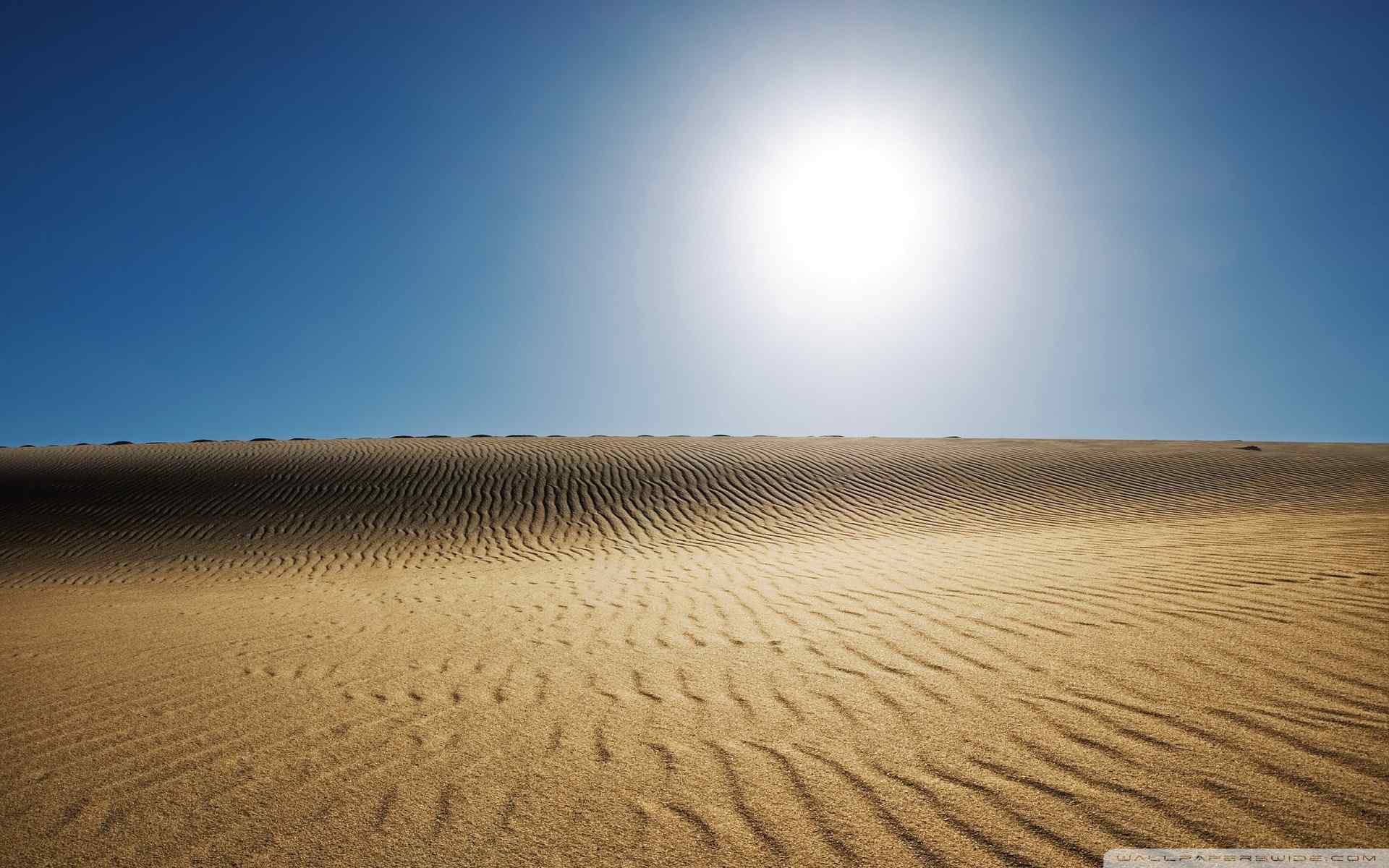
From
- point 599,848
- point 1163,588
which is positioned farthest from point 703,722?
point 1163,588

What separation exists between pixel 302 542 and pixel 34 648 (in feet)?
23.2

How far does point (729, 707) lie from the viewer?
10.9 ft

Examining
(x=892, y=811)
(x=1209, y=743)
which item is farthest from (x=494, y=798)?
(x=1209, y=743)

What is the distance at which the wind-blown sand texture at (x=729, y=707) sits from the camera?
222 cm

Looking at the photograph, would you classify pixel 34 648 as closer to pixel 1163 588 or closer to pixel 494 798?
pixel 494 798

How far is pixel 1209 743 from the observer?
2533 mm

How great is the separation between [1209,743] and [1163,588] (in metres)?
2.75

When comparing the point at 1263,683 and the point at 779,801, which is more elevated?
the point at 1263,683

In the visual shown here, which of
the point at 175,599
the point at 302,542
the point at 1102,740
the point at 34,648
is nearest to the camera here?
the point at 1102,740

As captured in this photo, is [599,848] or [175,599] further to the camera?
[175,599]

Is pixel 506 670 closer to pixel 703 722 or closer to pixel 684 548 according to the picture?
pixel 703 722

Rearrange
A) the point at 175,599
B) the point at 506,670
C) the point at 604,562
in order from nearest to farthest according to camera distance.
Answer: the point at 506,670 < the point at 175,599 < the point at 604,562

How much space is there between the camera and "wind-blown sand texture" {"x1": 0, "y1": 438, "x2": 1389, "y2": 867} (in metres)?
2.22

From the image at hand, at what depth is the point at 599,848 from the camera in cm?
219
